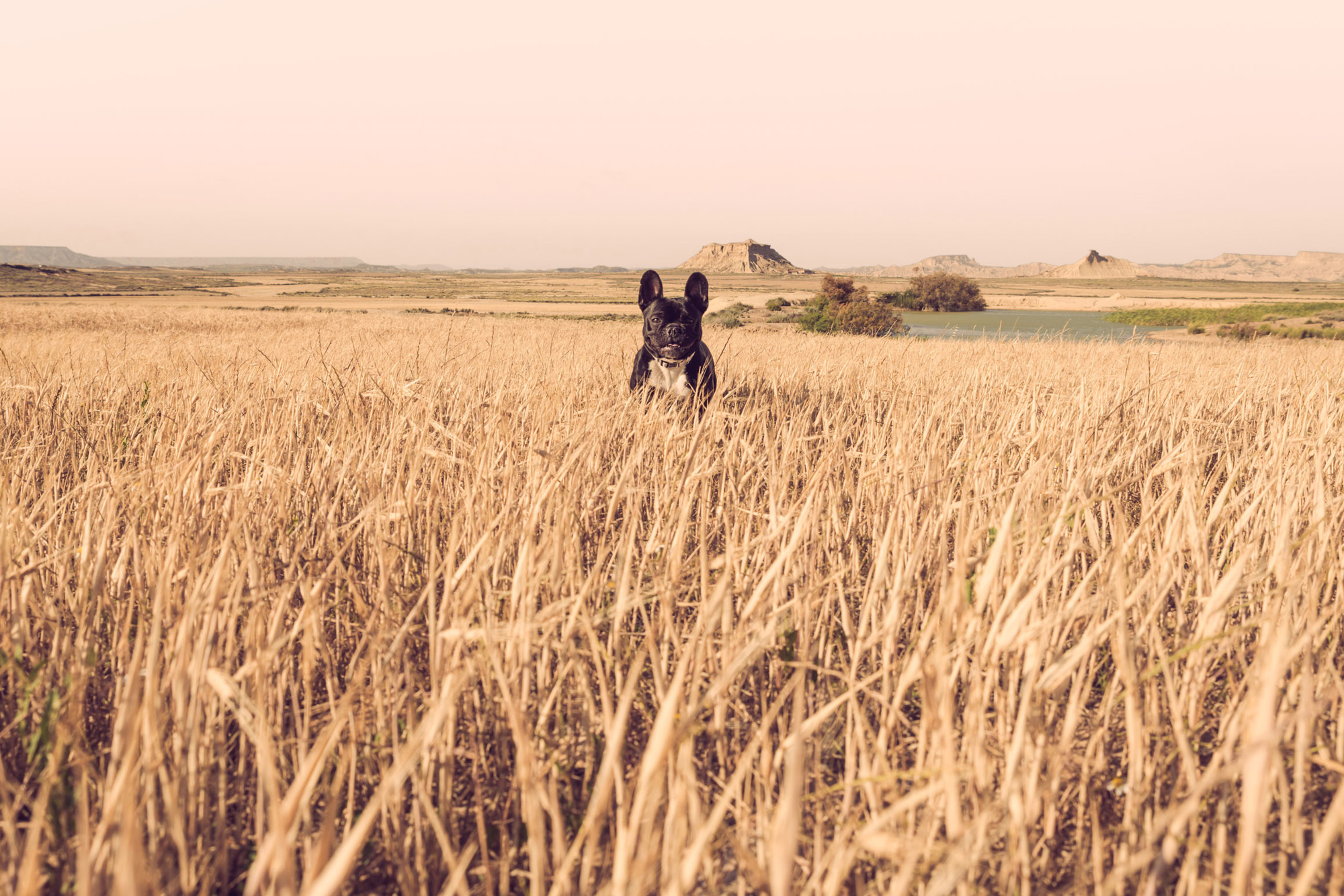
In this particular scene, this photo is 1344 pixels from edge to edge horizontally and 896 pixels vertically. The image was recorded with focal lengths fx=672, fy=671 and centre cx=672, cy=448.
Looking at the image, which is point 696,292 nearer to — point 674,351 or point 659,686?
point 674,351

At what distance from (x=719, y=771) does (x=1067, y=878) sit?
0.67m

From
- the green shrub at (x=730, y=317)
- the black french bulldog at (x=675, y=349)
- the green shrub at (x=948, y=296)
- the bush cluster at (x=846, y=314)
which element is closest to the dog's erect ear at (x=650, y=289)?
the black french bulldog at (x=675, y=349)

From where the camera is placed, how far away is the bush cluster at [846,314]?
22781mm

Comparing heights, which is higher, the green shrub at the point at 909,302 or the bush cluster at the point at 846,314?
the green shrub at the point at 909,302

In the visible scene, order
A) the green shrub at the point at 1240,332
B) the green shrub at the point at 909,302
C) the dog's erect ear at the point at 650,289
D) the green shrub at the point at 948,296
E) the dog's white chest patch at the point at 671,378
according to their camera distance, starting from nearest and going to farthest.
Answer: the dog's white chest patch at the point at 671,378 → the dog's erect ear at the point at 650,289 → the green shrub at the point at 1240,332 → the green shrub at the point at 909,302 → the green shrub at the point at 948,296

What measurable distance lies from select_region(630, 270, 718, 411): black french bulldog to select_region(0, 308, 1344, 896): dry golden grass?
6.15 feet

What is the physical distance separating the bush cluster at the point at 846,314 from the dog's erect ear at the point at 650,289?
16.2 meters

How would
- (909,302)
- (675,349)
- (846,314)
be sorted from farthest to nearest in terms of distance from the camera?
(909,302) < (846,314) < (675,349)

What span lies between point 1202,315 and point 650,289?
4178cm

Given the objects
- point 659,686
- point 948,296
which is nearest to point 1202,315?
point 948,296

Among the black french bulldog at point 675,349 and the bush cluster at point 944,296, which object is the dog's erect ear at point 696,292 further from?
the bush cluster at point 944,296

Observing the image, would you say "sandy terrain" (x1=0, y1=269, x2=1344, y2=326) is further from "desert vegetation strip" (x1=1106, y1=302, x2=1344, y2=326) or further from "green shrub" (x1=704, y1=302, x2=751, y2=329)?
"desert vegetation strip" (x1=1106, y1=302, x2=1344, y2=326)

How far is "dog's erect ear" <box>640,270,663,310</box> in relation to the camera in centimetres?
488

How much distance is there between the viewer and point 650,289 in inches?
Result: 200
